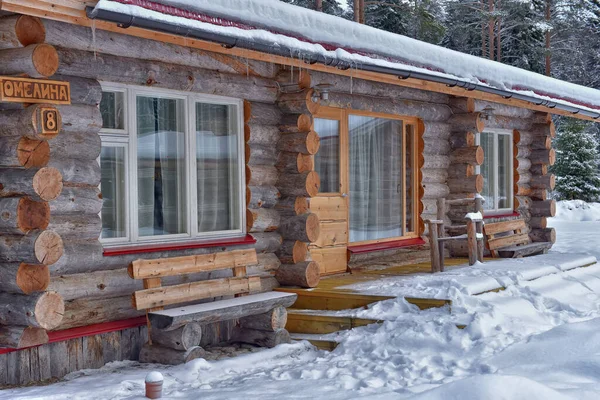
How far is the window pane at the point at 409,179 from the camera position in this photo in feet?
39.0

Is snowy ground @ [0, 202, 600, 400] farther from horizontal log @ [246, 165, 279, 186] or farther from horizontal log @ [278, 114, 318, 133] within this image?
horizontal log @ [278, 114, 318, 133]

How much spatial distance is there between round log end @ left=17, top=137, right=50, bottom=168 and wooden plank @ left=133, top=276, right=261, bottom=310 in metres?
1.52

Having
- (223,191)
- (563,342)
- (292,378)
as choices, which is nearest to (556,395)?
(563,342)

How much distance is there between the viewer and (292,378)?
6535 millimetres

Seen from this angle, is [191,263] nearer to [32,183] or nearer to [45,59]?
[32,183]

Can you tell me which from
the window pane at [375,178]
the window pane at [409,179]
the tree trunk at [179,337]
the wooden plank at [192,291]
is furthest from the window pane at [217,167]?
the window pane at [409,179]

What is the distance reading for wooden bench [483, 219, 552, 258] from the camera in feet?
39.4

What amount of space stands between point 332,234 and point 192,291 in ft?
10.4

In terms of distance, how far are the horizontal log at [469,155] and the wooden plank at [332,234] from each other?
2.93 meters

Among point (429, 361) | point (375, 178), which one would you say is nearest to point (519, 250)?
point (375, 178)

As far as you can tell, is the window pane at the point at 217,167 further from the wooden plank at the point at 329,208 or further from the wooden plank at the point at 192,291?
the wooden plank at the point at 329,208

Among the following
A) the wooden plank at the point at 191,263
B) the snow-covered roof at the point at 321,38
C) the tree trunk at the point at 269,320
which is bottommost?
the tree trunk at the point at 269,320

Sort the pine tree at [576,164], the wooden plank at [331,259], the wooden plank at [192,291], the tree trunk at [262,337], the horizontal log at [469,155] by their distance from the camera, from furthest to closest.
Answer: the pine tree at [576,164], the horizontal log at [469,155], the wooden plank at [331,259], the tree trunk at [262,337], the wooden plank at [192,291]

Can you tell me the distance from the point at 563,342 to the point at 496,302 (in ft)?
5.58
